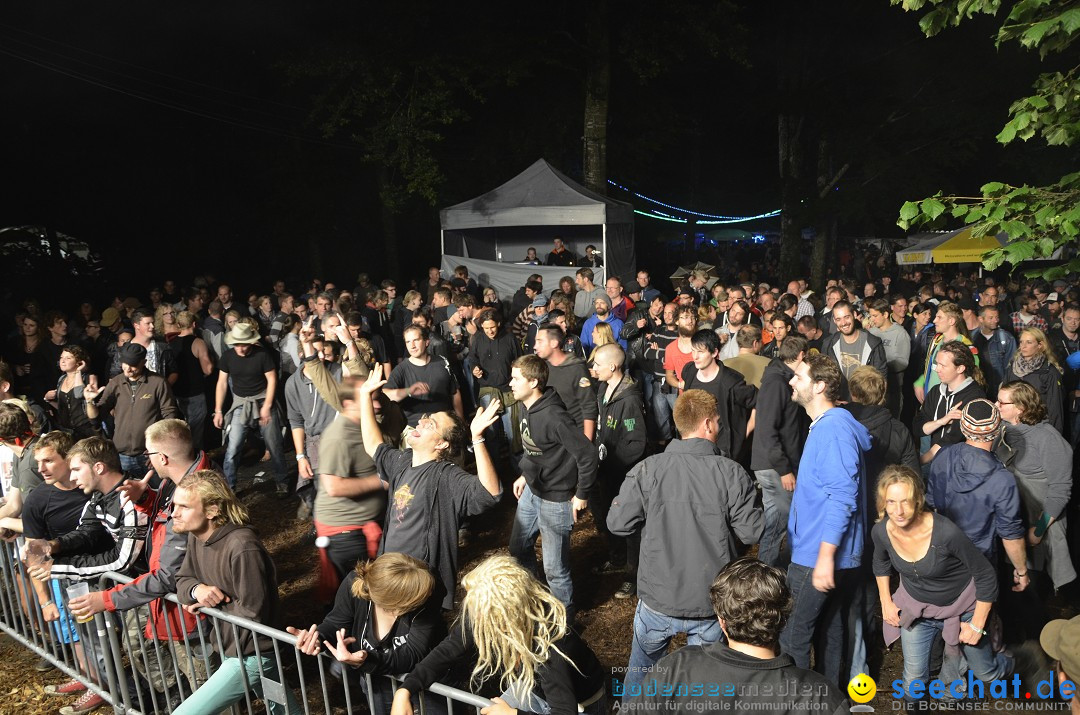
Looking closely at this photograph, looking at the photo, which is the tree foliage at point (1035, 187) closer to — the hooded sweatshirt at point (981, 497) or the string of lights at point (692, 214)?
the hooded sweatshirt at point (981, 497)

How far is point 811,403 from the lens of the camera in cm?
401

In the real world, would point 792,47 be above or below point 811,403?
above

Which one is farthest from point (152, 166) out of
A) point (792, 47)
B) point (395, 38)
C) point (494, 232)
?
point (792, 47)

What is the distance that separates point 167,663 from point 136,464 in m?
3.11

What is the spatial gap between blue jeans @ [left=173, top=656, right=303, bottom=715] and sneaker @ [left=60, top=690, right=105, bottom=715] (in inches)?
59.4

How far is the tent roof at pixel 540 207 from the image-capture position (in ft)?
47.3

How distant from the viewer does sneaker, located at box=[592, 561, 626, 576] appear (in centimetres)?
585

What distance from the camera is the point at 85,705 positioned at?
4.37 metres

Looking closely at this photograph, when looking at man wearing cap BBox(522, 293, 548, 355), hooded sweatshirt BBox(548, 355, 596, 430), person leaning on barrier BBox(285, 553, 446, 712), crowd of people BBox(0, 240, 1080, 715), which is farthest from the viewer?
man wearing cap BBox(522, 293, 548, 355)

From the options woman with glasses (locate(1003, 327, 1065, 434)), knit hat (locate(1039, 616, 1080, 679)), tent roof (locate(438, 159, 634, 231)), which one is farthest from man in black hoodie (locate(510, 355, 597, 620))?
tent roof (locate(438, 159, 634, 231))

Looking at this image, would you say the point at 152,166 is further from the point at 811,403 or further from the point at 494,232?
the point at 811,403

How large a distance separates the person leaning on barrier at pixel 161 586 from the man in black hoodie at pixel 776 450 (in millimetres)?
3508

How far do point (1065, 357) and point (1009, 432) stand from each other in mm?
4162

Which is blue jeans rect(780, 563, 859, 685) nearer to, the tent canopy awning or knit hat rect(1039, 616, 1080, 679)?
knit hat rect(1039, 616, 1080, 679)
